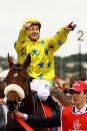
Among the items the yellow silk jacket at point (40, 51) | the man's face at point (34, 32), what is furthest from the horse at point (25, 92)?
the man's face at point (34, 32)

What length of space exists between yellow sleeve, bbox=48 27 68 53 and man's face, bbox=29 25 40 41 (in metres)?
0.32

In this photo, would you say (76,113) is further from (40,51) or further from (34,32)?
(34,32)

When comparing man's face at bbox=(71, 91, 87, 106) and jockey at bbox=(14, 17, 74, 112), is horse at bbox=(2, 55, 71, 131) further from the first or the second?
man's face at bbox=(71, 91, 87, 106)

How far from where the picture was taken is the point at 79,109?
5.73 metres

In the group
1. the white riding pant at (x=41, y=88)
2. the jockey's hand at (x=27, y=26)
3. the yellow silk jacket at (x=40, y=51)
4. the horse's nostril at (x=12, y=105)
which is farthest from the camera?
the yellow silk jacket at (x=40, y=51)

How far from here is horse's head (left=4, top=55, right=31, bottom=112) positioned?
6.13 metres

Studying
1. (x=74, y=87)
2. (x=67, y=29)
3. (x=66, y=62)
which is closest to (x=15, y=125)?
(x=74, y=87)

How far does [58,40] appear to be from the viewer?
7.82 m

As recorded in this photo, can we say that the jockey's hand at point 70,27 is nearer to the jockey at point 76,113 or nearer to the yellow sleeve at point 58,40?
the yellow sleeve at point 58,40

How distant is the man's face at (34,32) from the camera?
7.65m

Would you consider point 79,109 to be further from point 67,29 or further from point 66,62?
point 66,62

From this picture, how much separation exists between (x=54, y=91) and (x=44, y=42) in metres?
1.90

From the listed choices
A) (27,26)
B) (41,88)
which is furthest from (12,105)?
(27,26)

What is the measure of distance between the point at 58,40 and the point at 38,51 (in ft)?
1.58
